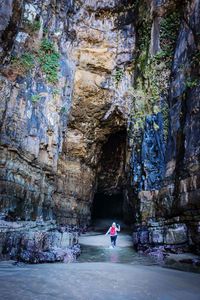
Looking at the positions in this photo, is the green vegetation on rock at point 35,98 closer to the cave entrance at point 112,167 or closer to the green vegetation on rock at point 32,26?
the green vegetation on rock at point 32,26

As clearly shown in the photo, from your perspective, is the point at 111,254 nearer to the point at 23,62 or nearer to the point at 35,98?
the point at 35,98

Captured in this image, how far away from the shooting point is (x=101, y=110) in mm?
22078

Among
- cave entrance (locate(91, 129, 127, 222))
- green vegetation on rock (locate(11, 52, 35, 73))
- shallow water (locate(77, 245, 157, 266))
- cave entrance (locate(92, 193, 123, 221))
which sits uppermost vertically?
green vegetation on rock (locate(11, 52, 35, 73))

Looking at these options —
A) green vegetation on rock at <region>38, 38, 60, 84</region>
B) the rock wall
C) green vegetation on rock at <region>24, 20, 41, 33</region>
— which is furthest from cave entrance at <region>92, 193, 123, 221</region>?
green vegetation on rock at <region>24, 20, 41, 33</region>

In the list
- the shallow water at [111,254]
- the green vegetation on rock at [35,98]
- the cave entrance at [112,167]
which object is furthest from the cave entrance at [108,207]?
the green vegetation on rock at [35,98]

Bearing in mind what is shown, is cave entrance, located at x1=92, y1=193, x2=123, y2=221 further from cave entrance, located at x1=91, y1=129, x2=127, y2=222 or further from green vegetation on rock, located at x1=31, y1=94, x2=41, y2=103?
green vegetation on rock, located at x1=31, y1=94, x2=41, y2=103

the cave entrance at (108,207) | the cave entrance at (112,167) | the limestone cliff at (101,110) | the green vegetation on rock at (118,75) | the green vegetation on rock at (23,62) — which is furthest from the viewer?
the cave entrance at (108,207)

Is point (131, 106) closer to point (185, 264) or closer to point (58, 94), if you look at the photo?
point (58, 94)

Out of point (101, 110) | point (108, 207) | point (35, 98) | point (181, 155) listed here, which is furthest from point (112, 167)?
point (181, 155)

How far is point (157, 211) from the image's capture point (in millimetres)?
14844

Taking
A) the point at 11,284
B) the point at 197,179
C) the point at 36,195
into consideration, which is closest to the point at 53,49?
the point at 36,195

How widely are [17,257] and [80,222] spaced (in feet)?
45.3

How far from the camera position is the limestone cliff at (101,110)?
1328cm

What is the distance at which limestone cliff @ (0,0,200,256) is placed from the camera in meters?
13.3
